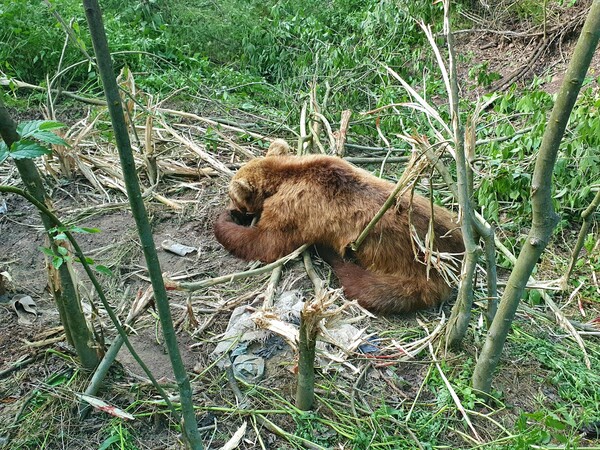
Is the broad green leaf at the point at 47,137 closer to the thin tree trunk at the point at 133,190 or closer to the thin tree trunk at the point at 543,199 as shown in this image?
the thin tree trunk at the point at 133,190

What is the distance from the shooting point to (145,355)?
4258mm

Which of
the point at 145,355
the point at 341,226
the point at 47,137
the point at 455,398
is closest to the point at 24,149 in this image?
the point at 47,137

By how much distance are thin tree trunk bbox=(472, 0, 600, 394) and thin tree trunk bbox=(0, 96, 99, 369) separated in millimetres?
2487

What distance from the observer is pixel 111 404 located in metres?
3.69

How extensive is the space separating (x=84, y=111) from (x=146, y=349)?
4943 millimetres

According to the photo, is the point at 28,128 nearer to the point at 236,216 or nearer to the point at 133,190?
the point at 133,190

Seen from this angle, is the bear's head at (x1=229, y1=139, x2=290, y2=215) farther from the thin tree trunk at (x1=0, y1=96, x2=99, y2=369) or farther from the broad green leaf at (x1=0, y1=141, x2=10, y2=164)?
the broad green leaf at (x1=0, y1=141, x2=10, y2=164)

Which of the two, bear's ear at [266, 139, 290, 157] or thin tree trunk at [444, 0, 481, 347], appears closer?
thin tree trunk at [444, 0, 481, 347]

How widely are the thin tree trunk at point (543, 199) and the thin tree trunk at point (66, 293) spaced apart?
2.49 meters

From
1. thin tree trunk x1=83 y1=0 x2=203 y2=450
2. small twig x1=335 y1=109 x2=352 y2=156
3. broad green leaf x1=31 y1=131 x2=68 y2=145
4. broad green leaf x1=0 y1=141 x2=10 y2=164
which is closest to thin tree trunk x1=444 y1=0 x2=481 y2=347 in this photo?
thin tree trunk x1=83 y1=0 x2=203 y2=450

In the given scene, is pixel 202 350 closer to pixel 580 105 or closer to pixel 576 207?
pixel 576 207

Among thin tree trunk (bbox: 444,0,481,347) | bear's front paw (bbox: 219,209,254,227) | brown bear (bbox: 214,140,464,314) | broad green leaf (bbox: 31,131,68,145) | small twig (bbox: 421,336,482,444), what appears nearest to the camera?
broad green leaf (bbox: 31,131,68,145)

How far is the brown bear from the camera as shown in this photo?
4922 mm

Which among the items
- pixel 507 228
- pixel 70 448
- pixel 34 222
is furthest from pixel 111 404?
pixel 507 228
